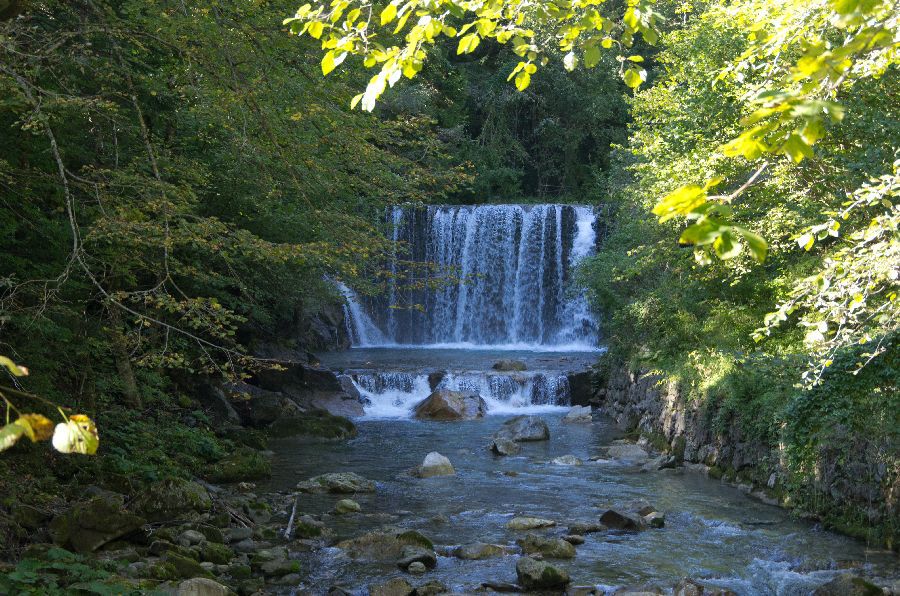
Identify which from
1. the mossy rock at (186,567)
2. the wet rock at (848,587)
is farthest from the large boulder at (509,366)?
the mossy rock at (186,567)

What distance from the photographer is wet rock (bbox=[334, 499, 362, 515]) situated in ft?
29.7

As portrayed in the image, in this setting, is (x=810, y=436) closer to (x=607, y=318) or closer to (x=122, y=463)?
(x=122, y=463)

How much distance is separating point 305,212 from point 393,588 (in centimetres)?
459

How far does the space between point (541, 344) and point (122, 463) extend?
56.6 feet

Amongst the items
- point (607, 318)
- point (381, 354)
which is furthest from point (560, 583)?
point (381, 354)

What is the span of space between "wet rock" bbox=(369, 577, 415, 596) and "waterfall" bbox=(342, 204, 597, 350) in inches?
699

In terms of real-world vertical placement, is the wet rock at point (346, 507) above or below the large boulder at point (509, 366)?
below

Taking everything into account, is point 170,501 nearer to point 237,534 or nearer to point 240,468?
point 237,534

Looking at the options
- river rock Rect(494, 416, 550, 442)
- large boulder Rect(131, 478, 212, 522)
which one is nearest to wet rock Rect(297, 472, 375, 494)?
large boulder Rect(131, 478, 212, 522)

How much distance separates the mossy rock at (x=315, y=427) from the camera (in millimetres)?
13656

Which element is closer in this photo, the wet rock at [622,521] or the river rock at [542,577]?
the river rock at [542,577]

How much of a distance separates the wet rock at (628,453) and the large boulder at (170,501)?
6197mm

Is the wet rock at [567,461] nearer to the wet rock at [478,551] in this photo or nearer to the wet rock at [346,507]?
the wet rock at [346,507]

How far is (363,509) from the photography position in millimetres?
9242
